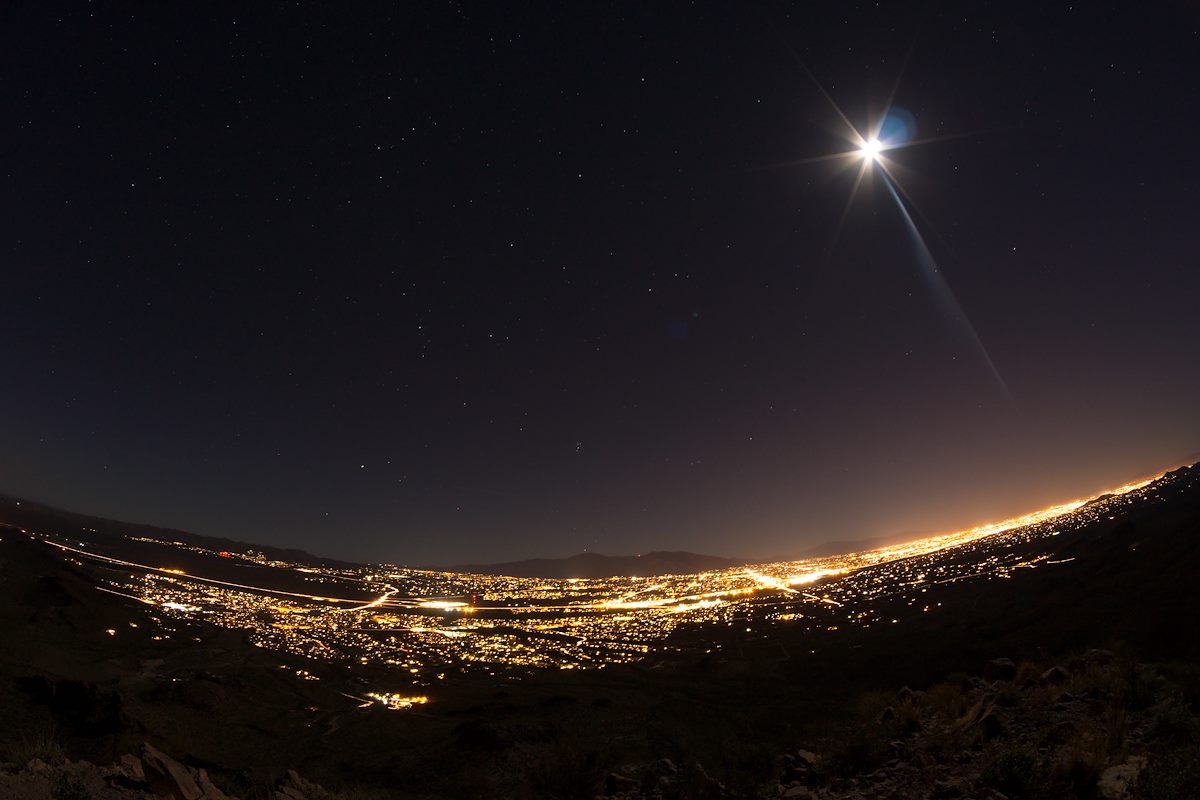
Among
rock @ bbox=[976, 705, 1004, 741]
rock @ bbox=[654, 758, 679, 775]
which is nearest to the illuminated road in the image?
rock @ bbox=[654, 758, 679, 775]

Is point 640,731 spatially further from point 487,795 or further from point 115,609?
point 115,609

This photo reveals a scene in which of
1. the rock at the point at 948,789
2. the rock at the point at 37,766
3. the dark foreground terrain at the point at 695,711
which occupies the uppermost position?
the rock at the point at 37,766

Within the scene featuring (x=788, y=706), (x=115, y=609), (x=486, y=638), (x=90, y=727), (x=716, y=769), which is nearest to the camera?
(x=716, y=769)

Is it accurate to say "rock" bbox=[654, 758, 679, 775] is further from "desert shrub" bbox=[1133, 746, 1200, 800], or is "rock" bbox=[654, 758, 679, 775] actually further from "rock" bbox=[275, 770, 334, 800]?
"desert shrub" bbox=[1133, 746, 1200, 800]

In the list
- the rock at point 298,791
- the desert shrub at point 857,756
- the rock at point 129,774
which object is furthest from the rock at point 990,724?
the rock at point 129,774

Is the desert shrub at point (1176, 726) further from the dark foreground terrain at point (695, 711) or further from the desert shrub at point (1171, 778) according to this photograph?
the desert shrub at point (1171, 778)

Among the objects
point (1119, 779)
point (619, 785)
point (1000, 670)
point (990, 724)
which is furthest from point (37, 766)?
point (1000, 670)

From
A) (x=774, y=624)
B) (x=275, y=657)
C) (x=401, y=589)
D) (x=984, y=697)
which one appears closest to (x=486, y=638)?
(x=275, y=657)
